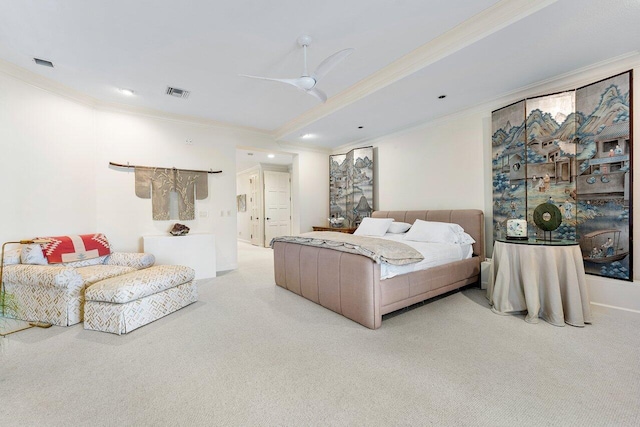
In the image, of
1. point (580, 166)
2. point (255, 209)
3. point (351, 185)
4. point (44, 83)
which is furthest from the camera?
point (255, 209)

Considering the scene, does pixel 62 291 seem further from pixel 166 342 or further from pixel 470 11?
pixel 470 11

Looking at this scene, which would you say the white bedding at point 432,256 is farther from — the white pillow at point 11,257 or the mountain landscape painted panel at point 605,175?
the white pillow at point 11,257

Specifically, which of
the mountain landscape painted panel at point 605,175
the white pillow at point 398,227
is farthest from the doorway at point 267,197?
the mountain landscape painted panel at point 605,175

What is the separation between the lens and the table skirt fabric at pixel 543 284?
247 cm

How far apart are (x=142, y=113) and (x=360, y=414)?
4.99m

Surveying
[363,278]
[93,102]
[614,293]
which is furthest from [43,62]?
[614,293]

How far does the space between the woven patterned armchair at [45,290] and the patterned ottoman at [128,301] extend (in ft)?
0.61

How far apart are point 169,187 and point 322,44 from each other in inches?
134

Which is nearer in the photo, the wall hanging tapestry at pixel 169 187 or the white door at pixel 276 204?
the wall hanging tapestry at pixel 169 187

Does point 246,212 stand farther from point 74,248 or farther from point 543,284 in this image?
point 543,284

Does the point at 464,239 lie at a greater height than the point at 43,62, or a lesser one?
lesser

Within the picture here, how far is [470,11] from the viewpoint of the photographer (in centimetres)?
228

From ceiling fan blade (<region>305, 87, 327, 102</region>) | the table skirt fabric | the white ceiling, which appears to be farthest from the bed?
the white ceiling

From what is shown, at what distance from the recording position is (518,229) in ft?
9.46
